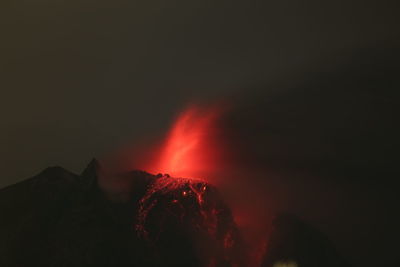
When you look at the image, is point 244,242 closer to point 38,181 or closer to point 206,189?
Answer: point 206,189

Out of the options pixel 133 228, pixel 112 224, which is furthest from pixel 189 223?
pixel 112 224

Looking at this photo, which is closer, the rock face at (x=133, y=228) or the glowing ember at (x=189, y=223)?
the rock face at (x=133, y=228)

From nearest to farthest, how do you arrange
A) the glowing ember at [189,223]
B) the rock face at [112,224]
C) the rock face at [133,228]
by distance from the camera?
the rock face at [112,224], the rock face at [133,228], the glowing ember at [189,223]

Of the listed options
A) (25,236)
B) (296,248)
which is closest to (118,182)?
(25,236)

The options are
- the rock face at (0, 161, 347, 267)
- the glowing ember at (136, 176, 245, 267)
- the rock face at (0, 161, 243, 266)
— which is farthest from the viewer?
the glowing ember at (136, 176, 245, 267)

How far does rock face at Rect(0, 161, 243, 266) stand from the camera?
39.2m

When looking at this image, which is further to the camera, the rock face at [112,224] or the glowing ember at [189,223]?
the glowing ember at [189,223]

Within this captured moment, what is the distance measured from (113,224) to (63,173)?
45.6ft

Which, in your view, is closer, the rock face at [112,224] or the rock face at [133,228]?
the rock face at [112,224]

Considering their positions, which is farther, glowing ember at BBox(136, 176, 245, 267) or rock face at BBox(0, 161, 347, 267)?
glowing ember at BBox(136, 176, 245, 267)

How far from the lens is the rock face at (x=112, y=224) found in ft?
129

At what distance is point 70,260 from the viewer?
3769cm

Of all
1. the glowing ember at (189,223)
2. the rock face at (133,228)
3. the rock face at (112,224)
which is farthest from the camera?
the glowing ember at (189,223)

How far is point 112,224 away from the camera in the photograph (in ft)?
142
